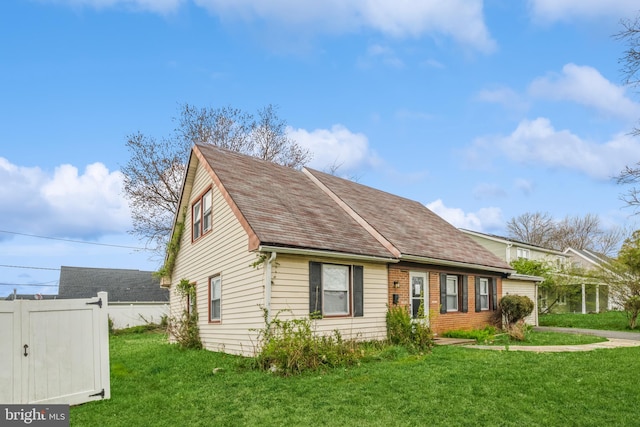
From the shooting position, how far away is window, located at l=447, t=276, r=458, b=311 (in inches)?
650

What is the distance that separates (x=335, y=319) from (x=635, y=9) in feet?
30.4

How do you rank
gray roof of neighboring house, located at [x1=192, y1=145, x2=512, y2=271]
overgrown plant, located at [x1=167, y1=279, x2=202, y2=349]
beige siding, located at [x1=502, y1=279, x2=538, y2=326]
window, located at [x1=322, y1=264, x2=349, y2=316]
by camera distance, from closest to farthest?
1. gray roof of neighboring house, located at [x1=192, y1=145, x2=512, y2=271]
2. window, located at [x1=322, y1=264, x2=349, y2=316]
3. overgrown plant, located at [x1=167, y1=279, x2=202, y2=349]
4. beige siding, located at [x1=502, y1=279, x2=538, y2=326]

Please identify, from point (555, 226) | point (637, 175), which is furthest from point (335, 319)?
point (555, 226)

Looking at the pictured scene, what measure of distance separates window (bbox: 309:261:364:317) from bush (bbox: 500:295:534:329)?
28.5 ft

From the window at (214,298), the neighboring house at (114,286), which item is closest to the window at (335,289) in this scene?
the window at (214,298)

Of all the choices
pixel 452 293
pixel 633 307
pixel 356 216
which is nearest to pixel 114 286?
pixel 356 216

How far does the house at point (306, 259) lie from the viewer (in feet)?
37.2

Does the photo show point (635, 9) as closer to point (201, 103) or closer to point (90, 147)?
point (90, 147)

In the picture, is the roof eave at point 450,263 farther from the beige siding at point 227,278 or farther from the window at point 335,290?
the beige siding at point 227,278

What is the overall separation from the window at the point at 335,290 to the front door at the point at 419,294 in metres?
2.80

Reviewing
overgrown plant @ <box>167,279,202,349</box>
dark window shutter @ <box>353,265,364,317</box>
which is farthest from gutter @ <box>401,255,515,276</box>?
overgrown plant @ <box>167,279,202,349</box>

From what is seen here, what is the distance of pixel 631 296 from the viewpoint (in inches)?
788

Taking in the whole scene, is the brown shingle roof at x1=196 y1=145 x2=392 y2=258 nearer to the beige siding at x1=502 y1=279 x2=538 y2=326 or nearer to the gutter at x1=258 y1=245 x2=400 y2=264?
the gutter at x1=258 y1=245 x2=400 y2=264

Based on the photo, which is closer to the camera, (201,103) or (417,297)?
(417,297)
